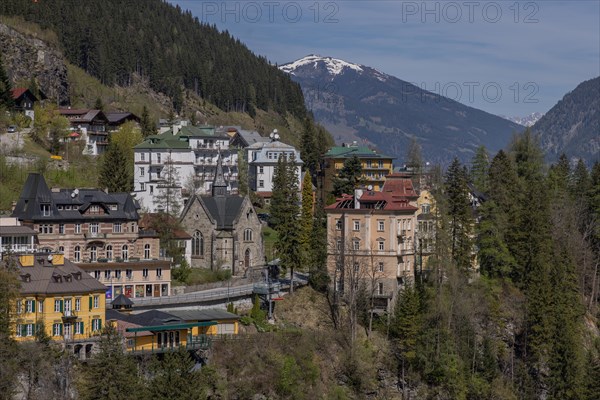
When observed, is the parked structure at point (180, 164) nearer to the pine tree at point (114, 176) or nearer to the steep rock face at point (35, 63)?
the pine tree at point (114, 176)

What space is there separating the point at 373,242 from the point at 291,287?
7438mm

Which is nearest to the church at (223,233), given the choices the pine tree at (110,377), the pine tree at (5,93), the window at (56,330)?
the window at (56,330)

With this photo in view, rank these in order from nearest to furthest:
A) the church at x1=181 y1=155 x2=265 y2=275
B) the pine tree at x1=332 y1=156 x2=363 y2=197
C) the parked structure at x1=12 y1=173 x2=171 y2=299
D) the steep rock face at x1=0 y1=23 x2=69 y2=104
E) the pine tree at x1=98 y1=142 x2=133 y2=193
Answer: the parked structure at x1=12 y1=173 x2=171 y2=299 → the church at x1=181 y1=155 x2=265 y2=275 → the pine tree at x1=98 y1=142 x2=133 y2=193 → the pine tree at x1=332 y1=156 x2=363 y2=197 → the steep rock face at x1=0 y1=23 x2=69 y2=104

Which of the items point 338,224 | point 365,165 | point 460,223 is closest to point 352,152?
point 365,165

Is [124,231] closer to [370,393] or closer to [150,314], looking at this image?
[150,314]

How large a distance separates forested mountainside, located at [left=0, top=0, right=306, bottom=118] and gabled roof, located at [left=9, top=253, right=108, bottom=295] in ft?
269

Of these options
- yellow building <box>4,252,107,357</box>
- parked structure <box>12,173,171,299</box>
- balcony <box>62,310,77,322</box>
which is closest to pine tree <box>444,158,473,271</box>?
parked structure <box>12,173,171,299</box>

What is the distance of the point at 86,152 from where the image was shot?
11556 centimetres

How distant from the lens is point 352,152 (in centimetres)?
11912

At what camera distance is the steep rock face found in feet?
427

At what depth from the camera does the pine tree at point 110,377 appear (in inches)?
2309

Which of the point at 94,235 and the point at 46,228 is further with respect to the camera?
the point at 94,235

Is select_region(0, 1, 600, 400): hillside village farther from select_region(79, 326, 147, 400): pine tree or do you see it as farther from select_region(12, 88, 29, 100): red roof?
select_region(12, 88, 29, 100): red roof

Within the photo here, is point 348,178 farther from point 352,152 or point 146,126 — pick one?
point 146,126
